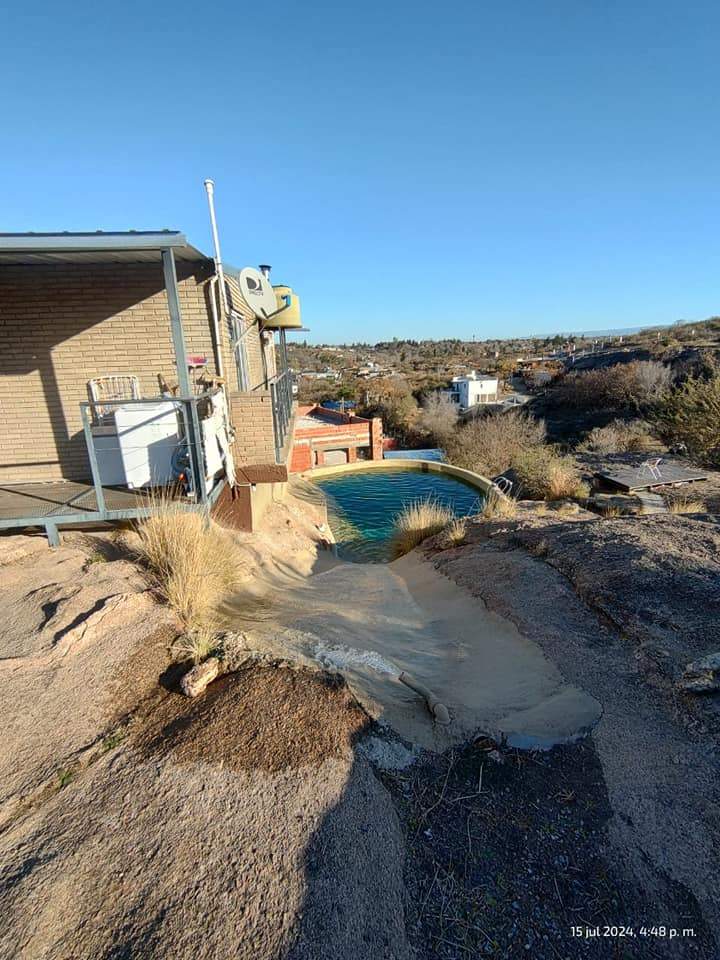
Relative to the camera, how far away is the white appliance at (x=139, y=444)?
579 cm

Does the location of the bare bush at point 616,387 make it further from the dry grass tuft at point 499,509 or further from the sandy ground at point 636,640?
the sandy ground at point 636,640

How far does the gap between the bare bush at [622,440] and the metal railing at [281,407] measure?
15480 millimetres

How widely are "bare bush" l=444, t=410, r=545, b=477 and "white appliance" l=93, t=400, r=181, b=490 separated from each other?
16.4 m

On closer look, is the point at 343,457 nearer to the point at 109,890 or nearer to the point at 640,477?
the point at 640,477

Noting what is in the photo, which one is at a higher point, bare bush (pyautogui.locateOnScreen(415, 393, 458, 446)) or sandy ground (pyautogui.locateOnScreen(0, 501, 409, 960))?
sandy ground (pyautogui.locateOnScreen(0, 501, 409, 960))

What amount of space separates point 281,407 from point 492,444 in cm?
1544

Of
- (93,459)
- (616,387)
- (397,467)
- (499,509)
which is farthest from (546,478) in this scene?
(616,387)

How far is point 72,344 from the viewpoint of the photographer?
695 cm

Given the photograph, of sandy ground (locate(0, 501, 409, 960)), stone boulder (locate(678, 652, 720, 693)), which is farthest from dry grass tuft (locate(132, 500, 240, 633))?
stone boulder (locate(678, 652, 720, 693))

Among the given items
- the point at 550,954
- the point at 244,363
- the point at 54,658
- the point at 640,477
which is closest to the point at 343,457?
the point at 640,477

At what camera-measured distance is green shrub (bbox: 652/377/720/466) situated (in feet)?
41.4

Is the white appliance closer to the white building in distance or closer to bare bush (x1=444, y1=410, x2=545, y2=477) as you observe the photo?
bare bush (x1=444, y1=410, x2=545, y2=477)

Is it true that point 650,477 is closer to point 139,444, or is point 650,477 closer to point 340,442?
point 139,444

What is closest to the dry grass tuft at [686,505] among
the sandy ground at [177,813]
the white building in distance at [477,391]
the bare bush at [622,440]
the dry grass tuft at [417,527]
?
the dry grass tuft at [417,527]
